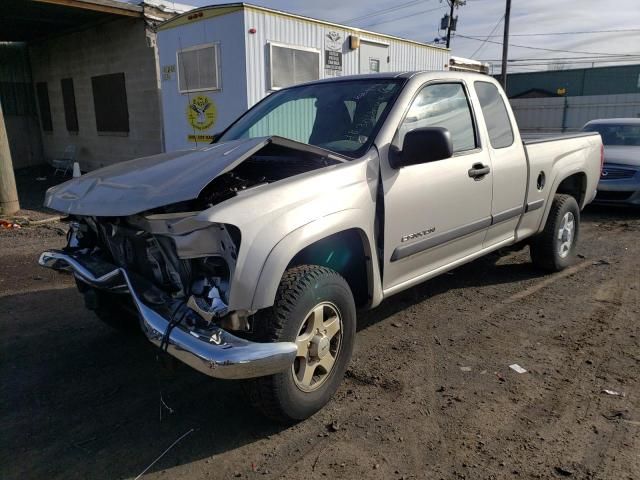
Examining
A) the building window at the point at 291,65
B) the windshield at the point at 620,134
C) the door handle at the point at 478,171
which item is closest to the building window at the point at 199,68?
the building window at the point at 291,65

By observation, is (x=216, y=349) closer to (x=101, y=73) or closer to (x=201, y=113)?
(x=201, y=113)

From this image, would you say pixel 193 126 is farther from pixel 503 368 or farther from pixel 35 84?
pixel 35 84

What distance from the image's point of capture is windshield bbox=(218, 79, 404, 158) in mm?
3506

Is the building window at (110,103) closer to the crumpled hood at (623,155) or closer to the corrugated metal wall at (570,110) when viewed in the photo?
the crumpled hood at (623,155)

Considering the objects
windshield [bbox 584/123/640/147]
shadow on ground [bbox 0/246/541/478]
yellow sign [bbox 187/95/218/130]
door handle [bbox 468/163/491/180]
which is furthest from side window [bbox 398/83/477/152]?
windshield [bbox 584/123/640/147]

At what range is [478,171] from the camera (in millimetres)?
4012

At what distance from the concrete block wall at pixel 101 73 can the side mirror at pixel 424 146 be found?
10268 millimetres

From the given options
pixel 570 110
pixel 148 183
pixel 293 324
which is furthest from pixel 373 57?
pixel 570 110

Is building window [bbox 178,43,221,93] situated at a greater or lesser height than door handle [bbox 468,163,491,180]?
A: greater

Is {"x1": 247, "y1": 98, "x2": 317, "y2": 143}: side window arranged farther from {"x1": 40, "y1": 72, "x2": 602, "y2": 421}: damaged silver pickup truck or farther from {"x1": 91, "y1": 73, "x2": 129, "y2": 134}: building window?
{"x1": 91, "y1": 73, "x2": 129, "y2": 134}: building window

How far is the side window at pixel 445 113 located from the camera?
3643 mm

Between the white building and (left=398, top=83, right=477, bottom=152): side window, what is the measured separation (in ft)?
18.5

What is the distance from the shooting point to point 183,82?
33.7 ft

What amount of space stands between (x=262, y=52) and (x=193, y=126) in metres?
2.13
